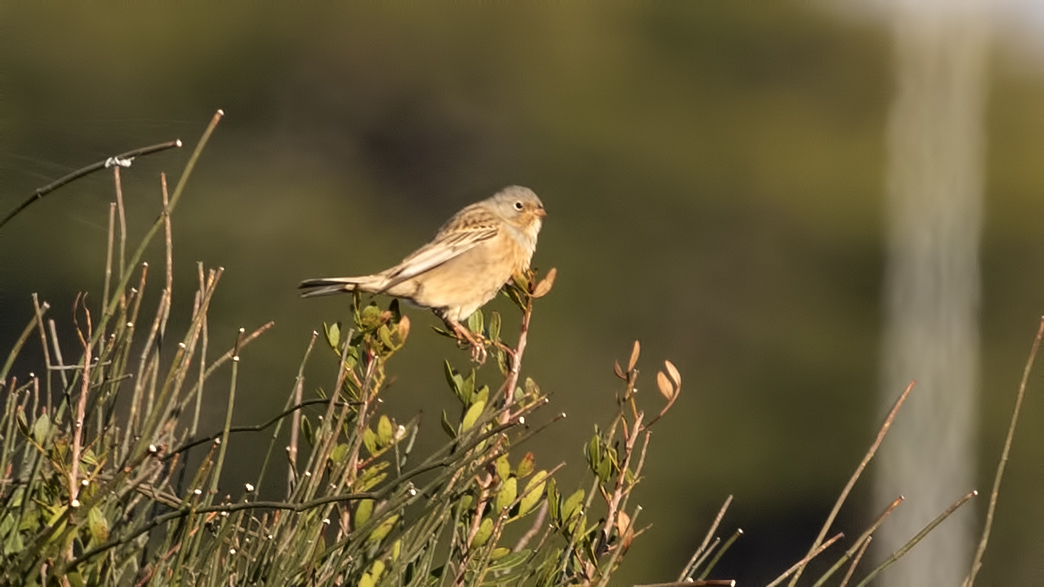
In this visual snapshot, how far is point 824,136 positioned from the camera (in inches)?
935

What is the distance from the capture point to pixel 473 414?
2.38 meters

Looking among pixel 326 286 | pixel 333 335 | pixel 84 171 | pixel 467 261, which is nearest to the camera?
pixel 84 171

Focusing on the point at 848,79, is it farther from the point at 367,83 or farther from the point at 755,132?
the point at 367,83

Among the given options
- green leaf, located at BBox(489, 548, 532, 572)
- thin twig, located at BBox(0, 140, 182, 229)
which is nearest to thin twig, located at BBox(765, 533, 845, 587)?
green leaf, located at BBox(489, 548, 532, 572)

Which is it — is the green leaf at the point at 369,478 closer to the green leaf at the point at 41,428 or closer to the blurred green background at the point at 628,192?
the green leaf at the point at 41,428

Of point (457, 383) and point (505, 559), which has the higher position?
point (457, 383)

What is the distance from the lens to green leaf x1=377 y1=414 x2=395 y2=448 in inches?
91.7

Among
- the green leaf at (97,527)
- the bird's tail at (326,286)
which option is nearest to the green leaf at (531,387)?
the green leaf at (97,527)

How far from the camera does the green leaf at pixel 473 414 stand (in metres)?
2.34

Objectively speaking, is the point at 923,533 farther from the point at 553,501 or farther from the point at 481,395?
the point at 481,395

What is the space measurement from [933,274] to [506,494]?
20.0m

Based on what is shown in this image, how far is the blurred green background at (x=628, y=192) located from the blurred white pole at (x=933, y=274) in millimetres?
336

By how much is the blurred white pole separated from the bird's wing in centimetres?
1145

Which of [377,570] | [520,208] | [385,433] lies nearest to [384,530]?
[377,570]
